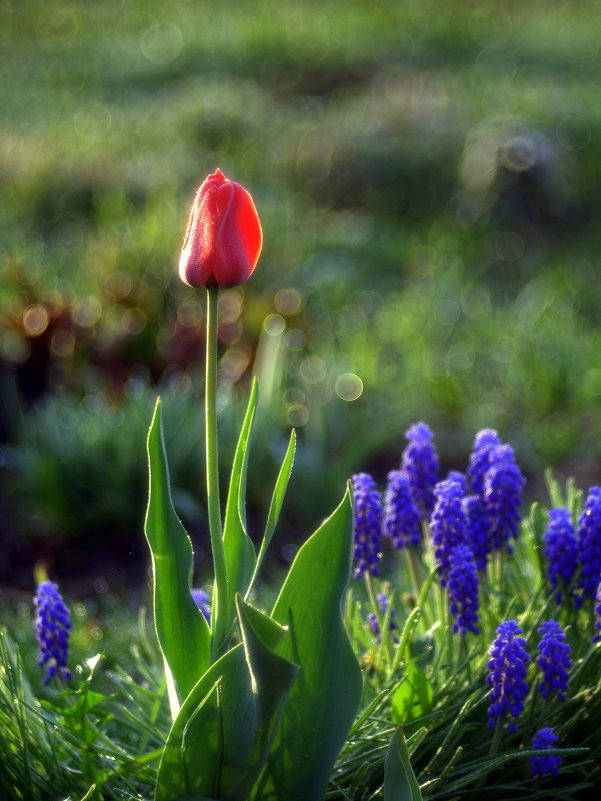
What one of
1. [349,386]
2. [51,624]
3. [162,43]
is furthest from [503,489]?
[162,43]

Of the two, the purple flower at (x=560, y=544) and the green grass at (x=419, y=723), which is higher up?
the purple flower at (x=560, y=544)

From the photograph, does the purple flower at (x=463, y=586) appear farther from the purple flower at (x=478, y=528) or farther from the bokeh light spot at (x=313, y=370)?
the bokeh light spot at (x=313, y=370)

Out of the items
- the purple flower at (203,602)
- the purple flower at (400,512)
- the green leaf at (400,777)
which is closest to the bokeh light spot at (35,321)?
the purple flower at (203,602)

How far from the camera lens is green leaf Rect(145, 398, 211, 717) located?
1.28 m

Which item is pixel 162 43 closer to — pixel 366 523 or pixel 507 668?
pixel 366 523

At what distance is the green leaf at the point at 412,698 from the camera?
57.9 inches

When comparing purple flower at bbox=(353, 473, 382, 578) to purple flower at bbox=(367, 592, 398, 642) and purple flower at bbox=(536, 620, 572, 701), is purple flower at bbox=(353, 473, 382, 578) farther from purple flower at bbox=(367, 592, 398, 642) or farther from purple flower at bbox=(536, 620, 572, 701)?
purple flower at bbox=(536, 620, 572, 701)

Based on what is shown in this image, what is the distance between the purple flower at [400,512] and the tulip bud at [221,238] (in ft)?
1.91

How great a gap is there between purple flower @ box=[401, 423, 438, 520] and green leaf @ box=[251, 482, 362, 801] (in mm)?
540

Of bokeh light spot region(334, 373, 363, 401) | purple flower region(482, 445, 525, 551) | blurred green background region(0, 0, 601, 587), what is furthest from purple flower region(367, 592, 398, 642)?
bokeh light spot region(334, 373, 363, 401)

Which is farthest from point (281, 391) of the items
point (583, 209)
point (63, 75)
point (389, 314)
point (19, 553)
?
point (63, 75)

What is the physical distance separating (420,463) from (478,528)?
0.17 meters

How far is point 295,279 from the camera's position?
4781 millimetres

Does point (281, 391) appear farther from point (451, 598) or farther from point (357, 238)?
point (357, 238)
